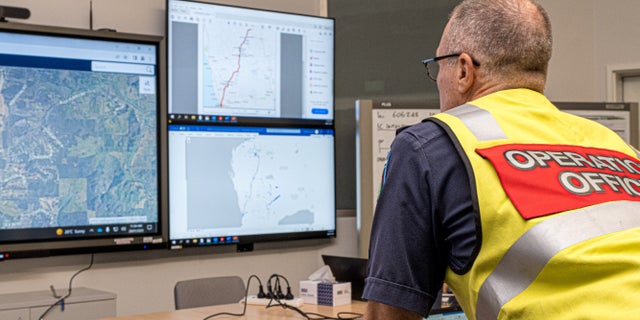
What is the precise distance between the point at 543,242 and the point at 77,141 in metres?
3.40

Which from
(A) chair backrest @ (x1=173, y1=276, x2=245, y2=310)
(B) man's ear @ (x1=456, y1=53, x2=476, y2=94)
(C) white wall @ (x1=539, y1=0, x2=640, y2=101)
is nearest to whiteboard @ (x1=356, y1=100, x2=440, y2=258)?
(A) chair backrest @ (x1=173, y1=276, x2=245, y2=310)

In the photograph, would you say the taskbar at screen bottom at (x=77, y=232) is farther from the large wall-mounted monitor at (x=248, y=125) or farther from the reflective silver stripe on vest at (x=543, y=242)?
the reflective silver stripe on vest at (x=543, y=242)

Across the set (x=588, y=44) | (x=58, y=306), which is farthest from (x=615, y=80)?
(x=58, y=306)

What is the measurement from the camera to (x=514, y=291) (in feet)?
4.02

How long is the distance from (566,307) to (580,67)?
6024mm

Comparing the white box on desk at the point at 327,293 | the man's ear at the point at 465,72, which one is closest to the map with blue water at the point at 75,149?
the white box on desk at the point at 327,293

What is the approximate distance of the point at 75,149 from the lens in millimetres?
4176

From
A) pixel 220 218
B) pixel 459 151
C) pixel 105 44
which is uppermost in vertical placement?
pixel 105 44

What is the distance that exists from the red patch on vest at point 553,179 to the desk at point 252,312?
222 cm

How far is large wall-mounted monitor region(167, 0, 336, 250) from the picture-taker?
15.0 feet

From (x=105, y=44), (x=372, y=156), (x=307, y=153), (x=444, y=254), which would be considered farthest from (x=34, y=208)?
(x=444, y=254)

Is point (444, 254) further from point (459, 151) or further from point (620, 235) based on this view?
point (620, 235)

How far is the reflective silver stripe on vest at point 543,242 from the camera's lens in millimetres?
1193

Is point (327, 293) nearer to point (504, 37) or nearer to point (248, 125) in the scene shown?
point (248, 125)
